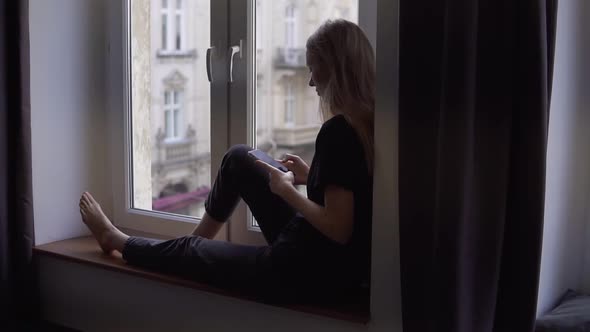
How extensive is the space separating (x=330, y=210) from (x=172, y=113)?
1056mm

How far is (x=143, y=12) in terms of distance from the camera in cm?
258

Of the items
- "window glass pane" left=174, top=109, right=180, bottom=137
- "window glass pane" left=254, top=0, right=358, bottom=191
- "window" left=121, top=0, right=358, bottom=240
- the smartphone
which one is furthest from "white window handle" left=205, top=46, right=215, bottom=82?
the smartphone

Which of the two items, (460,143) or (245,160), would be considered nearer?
(460,143)

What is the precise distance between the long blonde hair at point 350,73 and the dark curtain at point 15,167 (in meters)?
1.11

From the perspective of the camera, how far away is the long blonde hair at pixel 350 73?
5.90 ft

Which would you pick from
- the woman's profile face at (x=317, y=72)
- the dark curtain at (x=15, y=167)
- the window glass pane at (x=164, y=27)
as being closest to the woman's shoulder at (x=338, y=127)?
the woman's profile face at (x=317, y=72)

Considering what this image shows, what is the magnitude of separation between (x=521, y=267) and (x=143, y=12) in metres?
1.72

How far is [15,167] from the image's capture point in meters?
2.34

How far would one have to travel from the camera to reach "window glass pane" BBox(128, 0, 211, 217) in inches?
97.7

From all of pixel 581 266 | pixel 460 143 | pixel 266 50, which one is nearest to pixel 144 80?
pixel 266 50

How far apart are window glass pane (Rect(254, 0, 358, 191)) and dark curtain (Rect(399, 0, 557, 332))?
673 millimetres

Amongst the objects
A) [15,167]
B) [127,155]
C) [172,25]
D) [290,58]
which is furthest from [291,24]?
[15,167]

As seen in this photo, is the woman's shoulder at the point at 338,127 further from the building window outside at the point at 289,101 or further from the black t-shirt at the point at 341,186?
the building window outside at the point at 289,101

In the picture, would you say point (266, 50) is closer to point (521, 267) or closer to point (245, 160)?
point (245, 160)
